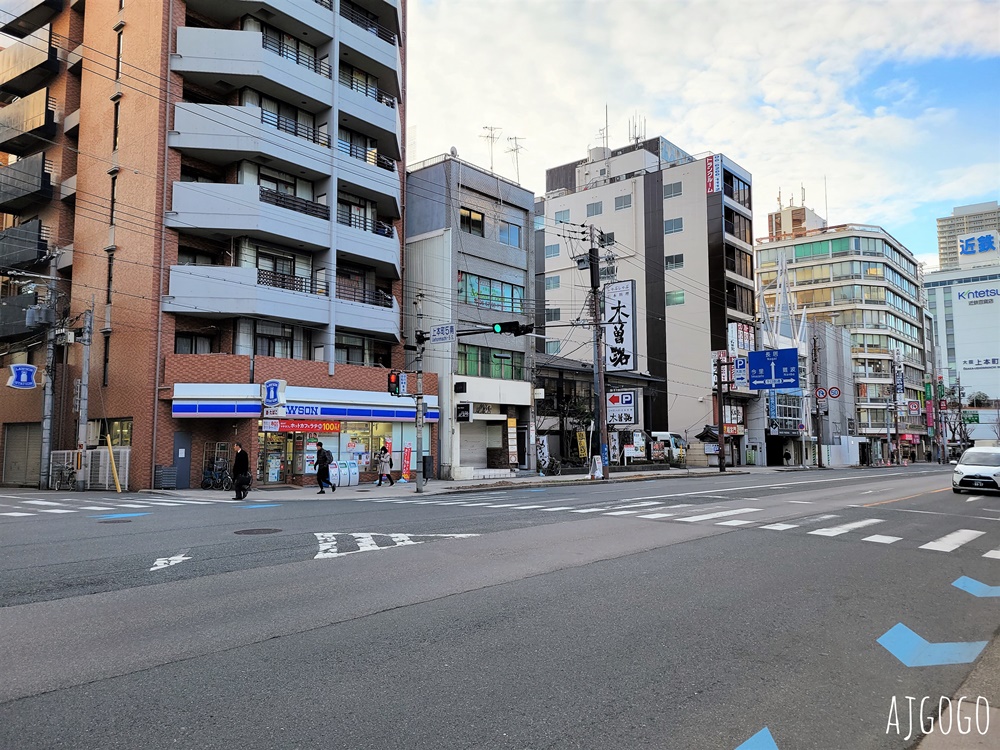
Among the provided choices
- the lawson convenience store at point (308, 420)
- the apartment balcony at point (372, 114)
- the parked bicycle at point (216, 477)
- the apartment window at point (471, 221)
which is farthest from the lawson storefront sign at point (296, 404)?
the apartment balcony at point (372, 114)

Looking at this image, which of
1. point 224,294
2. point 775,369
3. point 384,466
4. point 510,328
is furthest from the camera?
point 775,369

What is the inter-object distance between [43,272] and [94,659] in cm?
4012

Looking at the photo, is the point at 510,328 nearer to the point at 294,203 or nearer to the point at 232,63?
the point at 294,203

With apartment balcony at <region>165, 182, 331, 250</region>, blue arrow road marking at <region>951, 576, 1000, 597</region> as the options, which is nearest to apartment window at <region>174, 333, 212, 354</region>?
apartment balcony at <region>165, 182, 331, 250</region>

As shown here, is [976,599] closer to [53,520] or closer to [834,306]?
[53,520]

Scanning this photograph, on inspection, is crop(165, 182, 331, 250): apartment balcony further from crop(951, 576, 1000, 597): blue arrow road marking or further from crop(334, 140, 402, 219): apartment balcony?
crop(951, 576, 1000, 597): blue arrow road marking

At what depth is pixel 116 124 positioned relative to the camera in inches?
1243

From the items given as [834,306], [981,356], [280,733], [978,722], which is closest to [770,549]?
[978,722]

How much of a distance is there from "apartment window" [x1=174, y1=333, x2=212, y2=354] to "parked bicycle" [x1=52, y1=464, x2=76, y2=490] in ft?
23.2

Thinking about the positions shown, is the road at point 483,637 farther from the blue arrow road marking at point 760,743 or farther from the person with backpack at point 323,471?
the person with backpack at point 323,471

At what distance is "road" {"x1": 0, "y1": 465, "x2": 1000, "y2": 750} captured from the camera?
167 inches

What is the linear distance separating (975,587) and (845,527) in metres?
5.40

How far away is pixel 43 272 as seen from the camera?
37.8 meters

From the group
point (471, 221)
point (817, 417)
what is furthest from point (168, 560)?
point (817, 417)
